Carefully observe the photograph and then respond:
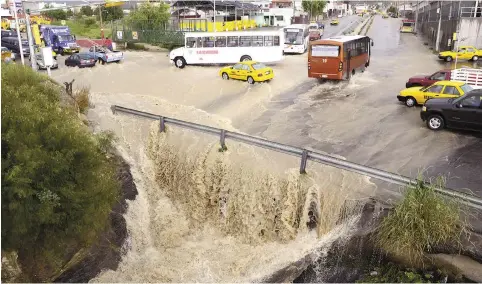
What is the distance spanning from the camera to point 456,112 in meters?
15.6

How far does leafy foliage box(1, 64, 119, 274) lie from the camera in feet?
25.5

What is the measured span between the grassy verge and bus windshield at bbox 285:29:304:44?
2676cm

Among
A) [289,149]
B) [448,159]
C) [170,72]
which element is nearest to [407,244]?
[289,149]

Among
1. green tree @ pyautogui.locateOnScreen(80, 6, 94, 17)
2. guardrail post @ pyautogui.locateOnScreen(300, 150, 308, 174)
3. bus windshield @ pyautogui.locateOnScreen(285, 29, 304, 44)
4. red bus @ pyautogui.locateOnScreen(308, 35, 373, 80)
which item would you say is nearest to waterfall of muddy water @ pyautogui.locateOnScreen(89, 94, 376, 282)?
guardrail post @ pyautogui.locateOnScreen(300, 150, 308, 174)

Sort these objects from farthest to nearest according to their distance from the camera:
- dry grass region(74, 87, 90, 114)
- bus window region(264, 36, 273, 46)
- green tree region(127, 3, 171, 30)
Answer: green tree region(127, 3, 171, 30) → bus window region(264, 36, 273, 46) → dry grass region(74, 87, 90, 114)

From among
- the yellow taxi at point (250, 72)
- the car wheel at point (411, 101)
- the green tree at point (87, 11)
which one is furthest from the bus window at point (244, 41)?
the green tree at point (87, 11)

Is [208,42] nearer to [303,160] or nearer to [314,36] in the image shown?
[314,36]

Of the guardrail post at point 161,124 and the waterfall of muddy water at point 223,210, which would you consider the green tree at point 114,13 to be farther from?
the waterfall of muddy water at point 223,210

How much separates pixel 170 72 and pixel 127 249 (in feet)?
68.9

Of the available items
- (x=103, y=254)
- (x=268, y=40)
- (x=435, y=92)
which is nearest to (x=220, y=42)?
(x=268, y=40)

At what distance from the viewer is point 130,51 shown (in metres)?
44.6

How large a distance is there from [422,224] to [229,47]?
2517cm

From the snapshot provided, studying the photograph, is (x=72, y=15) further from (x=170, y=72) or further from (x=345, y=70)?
(x=345, y=70)

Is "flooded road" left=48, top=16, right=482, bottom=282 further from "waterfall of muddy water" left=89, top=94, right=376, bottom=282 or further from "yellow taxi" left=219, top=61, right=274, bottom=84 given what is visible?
"yellow taxi" left=219, top=61, right=274, bottom=84
